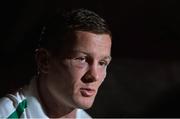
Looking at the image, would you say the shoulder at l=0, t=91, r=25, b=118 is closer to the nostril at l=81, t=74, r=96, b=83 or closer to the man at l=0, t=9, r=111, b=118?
the man at l=0, t=9, r=111, b=118

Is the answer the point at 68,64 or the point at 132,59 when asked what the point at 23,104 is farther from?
the point at 132,59

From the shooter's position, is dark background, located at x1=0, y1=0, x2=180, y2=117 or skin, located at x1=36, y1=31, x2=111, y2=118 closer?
skin, located at x1=36, y1=31, x2=111, y2=118

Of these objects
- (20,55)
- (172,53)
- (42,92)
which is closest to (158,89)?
(172,53)

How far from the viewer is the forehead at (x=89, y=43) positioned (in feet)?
2.48

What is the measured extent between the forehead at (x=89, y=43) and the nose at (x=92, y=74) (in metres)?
0.03

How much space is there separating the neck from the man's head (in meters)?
0.03

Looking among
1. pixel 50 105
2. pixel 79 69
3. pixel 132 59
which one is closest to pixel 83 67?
pixel 79 69

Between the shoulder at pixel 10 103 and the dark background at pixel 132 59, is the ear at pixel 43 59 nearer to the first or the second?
the shoulder at pixel 10 103

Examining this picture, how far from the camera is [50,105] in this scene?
2.75ft

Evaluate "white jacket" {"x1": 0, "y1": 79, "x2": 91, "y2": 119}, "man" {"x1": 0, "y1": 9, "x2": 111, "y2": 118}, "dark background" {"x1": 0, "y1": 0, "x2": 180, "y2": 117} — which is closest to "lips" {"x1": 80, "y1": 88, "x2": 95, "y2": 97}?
"man" {"x1": 0, "y1": 9, "x2": 111, "y2": 118}

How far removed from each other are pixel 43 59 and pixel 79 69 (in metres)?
0.09

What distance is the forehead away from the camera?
2.48ft

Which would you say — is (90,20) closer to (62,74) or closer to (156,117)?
(62,74)

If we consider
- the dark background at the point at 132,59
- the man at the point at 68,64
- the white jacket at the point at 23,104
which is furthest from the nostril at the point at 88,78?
the dark background at the point at 132,59
